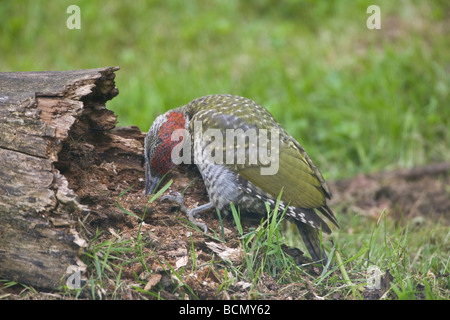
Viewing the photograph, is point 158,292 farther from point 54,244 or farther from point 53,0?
point 53,0

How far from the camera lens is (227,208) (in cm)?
343

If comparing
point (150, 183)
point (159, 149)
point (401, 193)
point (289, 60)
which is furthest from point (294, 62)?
point (150, 183)

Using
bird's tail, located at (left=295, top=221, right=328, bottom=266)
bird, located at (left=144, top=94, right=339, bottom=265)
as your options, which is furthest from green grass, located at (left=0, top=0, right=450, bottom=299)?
bird, located at (left=144, top=94, right=339, bottom=265)

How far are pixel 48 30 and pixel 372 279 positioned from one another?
6.14 m

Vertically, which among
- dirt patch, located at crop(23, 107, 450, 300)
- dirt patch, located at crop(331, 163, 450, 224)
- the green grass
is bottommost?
dirt patch, located at crop(331, 163, 450, 224)

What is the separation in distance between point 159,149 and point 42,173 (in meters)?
0.97

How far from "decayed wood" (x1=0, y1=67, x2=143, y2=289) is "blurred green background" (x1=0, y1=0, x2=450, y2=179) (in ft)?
7.35

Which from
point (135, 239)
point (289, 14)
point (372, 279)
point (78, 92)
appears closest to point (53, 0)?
point (289, 14)

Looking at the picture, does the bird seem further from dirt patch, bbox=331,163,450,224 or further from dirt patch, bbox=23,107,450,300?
dirt patch, bbox=331,163,450,224

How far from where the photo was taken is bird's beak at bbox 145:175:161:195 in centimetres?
347

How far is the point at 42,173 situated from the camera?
2746 millimetres

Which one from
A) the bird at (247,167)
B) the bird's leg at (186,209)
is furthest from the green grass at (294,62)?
the bird's leg at (186,209)

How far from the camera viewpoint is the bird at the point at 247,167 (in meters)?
3.34

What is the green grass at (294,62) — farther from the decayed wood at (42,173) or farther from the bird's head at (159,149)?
the decayed wood at (42,173)
